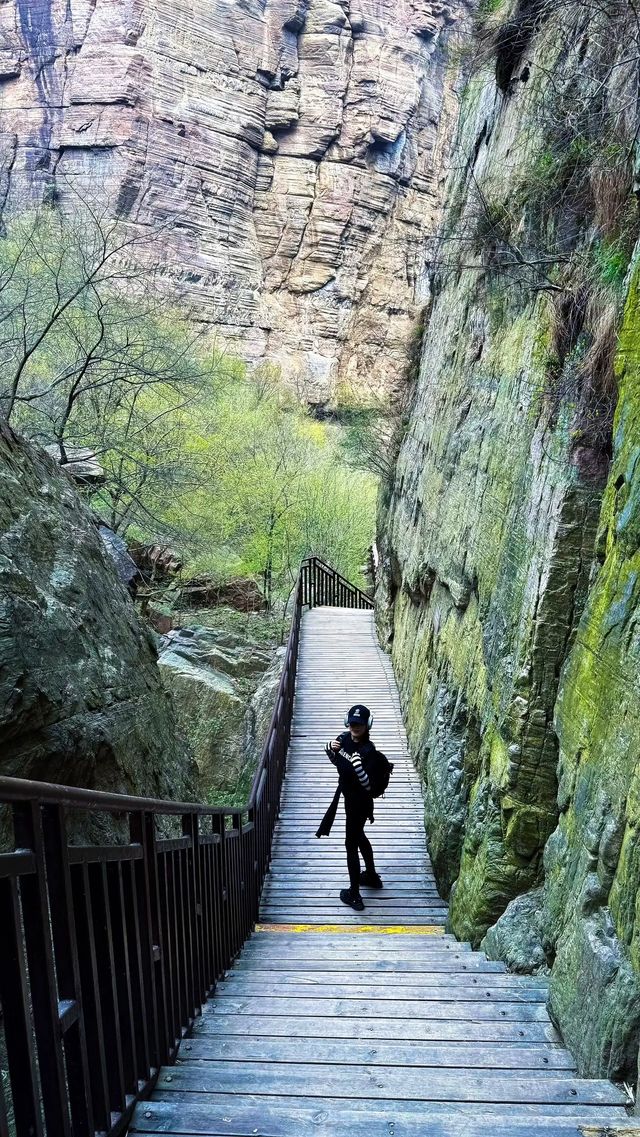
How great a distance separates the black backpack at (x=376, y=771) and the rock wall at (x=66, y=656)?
160cm

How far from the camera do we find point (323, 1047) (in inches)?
130

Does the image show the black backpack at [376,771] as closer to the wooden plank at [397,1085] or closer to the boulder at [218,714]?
the wooden plank at [397,1085]

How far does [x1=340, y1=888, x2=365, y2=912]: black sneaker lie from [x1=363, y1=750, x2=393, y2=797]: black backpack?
3.69 ft

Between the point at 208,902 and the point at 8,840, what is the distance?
1105 mm

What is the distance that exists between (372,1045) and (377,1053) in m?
0.12

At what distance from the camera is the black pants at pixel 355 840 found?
6559 mm

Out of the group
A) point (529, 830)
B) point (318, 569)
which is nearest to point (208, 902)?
point (529, 830)

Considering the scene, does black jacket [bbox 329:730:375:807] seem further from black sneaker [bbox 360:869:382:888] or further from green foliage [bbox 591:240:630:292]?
green foliage [bbox 591:240:630:292]

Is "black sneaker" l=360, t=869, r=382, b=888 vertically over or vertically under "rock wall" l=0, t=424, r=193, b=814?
under

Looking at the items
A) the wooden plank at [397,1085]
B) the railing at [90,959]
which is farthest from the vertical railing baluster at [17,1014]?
the wooden plank at [397,1085]

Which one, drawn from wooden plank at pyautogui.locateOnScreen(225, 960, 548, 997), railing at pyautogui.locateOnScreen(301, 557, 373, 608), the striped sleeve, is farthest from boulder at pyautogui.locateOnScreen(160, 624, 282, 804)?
wooden plank at pyautogui.locateOnScreen(225, 960, 548, 997)

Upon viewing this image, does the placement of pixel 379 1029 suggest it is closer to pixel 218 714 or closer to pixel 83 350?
pixel 83 350

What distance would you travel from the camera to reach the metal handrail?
1690 mm

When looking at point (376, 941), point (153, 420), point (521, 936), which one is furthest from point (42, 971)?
point (153, 420)
